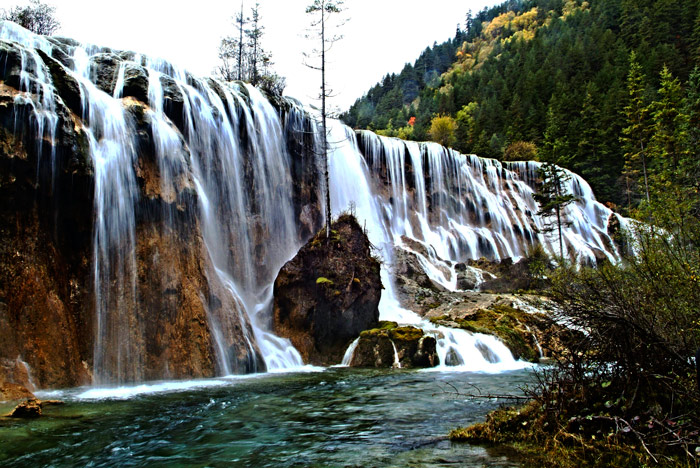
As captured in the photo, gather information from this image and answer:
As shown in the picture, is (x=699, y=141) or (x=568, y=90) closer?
(x=699, y=141)

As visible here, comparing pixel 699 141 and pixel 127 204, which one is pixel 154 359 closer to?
pixel 127 204

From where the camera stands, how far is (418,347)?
15.1m

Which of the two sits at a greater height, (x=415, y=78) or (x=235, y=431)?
(x=415, y=78)

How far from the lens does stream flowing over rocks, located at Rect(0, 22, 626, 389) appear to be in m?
11.5

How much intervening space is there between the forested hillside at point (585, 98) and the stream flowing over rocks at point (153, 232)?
24767mm

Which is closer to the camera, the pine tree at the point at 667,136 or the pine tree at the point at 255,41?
the pine tree at the point at 667,136

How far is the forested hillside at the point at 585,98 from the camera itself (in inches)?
1957

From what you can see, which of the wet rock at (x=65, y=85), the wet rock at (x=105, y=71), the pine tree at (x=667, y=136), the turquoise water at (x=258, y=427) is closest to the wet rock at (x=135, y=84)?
the wet rock at (x=105, y=71)

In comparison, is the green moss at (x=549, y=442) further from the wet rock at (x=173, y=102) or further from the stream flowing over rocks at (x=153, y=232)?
the wet rock at (x=173, y=102)

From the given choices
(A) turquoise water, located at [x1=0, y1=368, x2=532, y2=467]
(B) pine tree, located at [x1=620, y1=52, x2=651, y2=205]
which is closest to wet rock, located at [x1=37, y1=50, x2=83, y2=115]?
(A) turquoise water, located at [x1=0, y1=368, x2=532, y2=467]

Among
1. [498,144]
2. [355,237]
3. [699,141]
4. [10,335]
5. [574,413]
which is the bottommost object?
[574,413]

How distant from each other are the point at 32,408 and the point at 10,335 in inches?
146

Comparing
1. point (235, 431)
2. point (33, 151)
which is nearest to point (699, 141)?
point (235, 431)

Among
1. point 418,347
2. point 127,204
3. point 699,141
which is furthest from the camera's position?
point 699,141
